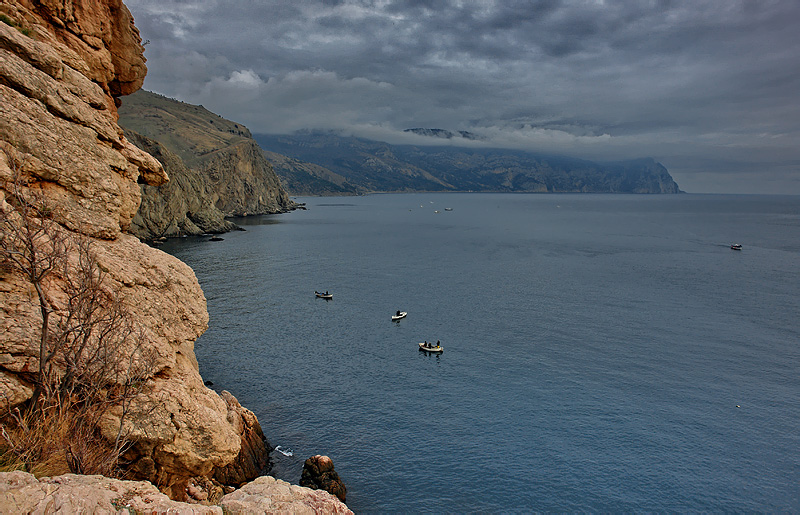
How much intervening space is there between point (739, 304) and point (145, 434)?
3483 inches

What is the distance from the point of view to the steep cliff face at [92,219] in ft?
54.5

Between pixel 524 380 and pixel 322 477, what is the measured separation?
25689mm

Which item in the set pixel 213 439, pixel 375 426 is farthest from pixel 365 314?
pixel 213 439

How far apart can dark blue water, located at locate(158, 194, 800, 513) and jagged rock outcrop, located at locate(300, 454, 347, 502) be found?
1.38 meters

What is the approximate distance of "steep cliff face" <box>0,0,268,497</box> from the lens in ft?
54.5

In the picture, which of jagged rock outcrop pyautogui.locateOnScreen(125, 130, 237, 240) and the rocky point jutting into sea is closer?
the rocky point jutting into sea

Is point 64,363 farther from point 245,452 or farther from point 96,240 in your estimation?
point 245,452

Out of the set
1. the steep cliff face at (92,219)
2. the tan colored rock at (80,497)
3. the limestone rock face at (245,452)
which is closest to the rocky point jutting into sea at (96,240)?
the steep cliff face at (92,219)

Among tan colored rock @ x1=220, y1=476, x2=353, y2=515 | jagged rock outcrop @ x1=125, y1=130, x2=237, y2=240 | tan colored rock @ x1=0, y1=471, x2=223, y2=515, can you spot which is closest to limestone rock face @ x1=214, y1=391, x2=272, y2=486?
tan colored rock @ x1=220, y1=476, x2=353, y2=515

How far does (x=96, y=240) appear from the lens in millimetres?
20031

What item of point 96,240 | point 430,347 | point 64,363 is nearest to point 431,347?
point 430,347

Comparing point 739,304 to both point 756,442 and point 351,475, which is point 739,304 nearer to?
point 756,442

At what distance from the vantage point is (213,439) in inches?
823

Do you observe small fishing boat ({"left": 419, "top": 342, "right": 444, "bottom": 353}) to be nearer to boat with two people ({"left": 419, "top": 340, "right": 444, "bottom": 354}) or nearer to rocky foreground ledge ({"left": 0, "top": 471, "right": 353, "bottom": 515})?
boat with two people ({"left": 419, "top": 340, "right": 444, "bottom": 354})
